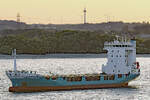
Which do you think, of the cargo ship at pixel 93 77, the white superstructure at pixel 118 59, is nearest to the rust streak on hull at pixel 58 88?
the cargo ship at pixel 93 77

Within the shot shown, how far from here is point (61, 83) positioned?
9794 cm

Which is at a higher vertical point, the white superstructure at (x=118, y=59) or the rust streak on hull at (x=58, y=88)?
the white superstructure at (x=118, y=59)

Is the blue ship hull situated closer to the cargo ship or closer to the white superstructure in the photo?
the cargo ship

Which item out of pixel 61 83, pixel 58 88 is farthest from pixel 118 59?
pixel 58 88

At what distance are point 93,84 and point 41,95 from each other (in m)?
12.5

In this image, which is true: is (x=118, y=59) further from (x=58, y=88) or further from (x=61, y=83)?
(x=58, y=88)

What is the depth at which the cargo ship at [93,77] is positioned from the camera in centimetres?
9475

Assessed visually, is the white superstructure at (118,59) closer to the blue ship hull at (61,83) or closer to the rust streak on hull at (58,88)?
the blue ship hull at (61,83)

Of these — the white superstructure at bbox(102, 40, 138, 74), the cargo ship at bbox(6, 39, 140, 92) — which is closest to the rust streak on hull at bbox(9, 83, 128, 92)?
the cargo ship at bbox(6, 39, 140, 92)

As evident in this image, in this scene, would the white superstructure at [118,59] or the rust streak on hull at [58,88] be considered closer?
the rust streak on hull at [58,88]

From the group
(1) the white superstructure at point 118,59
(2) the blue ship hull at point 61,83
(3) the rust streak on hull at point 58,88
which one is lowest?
(3) the rust streak on hull at point 58,88

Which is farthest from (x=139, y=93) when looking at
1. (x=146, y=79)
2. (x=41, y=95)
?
A: (x=146, y=79)

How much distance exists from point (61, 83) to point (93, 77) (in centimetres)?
634

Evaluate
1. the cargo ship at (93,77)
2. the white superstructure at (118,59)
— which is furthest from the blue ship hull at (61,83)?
the white superstructure at (118,59)
